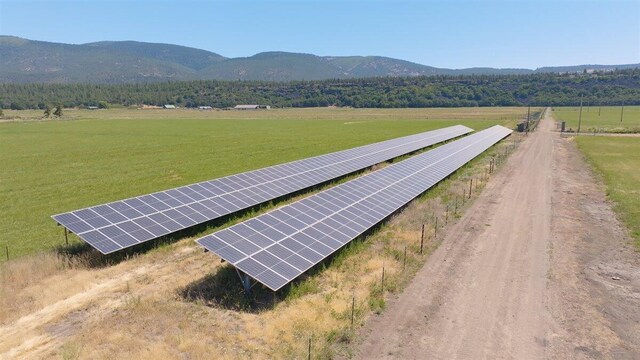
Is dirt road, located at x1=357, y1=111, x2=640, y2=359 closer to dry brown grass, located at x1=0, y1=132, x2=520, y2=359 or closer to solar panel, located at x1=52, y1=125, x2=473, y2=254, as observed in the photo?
dry brown grass, located at x1=0, y1=132, x2=520, y2=359

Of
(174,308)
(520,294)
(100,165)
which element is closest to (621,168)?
(520,294)

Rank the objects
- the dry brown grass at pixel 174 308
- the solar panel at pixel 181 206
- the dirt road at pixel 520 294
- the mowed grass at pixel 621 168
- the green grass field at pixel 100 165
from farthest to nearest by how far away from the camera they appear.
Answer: the mowed grass at pixel 621 168
the green grass field at pixel 100 165
the solar panel at pixel 181 206
the dirt road at pixel 520 294
the dry brown grass at pixel 174 308

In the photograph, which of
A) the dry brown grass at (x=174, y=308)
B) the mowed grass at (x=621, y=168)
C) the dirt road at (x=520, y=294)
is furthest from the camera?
the mowed grass at (x=621, y=168)

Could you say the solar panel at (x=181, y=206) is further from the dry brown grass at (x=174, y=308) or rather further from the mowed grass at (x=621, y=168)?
the mowed grass at (x=621, y=168)

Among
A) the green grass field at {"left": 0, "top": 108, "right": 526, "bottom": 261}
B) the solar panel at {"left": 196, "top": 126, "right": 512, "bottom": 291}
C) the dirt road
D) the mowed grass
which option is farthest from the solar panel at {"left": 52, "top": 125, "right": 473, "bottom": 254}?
the mowed grass

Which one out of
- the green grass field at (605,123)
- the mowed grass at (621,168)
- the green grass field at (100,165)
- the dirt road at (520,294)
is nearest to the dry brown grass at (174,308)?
the dirt road at (520,294)

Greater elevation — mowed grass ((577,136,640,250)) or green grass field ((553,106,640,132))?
green grass field ((553,106,640,132))

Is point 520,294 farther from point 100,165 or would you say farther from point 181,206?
point 100,165
